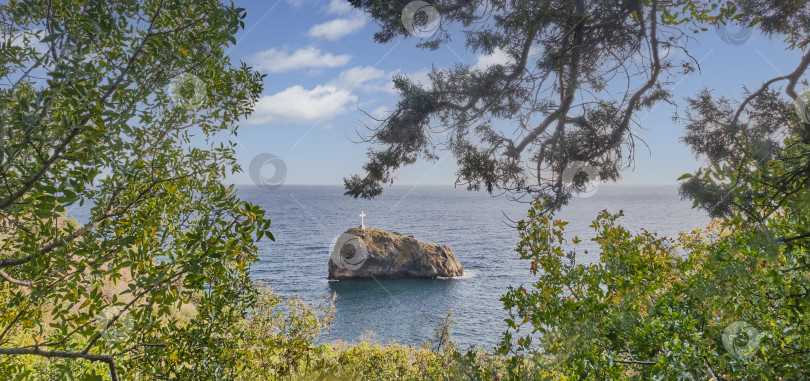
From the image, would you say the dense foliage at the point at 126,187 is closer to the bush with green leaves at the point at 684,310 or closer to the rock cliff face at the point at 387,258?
the bush with green leaves at the point at 684,310

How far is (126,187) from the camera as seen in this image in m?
2.66

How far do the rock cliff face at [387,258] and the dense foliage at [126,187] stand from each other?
31.7 meters

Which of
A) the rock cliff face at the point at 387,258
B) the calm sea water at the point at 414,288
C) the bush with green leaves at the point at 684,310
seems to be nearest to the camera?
the bush with green leaves at the point at 684,310

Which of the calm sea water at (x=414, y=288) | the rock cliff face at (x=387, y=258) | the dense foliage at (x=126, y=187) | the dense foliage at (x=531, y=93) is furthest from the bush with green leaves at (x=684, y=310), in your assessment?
the rock cliff face at (x=387, y=258)

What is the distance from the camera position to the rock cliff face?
114 ft

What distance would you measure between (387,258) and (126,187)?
108 feet

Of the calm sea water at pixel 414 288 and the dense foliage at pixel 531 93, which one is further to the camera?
the calm sea water at pixel 414 288

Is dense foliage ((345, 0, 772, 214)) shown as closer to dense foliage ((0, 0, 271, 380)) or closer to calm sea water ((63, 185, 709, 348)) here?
dense foliage ((0, 0, 271, 380))

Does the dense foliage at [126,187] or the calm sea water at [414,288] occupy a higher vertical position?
the dense foliage at [126,187]

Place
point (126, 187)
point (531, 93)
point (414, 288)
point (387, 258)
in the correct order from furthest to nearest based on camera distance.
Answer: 1. point (387, 258)
2. point (414, 288)
3. point (531, 93)
4. point (126, 187)

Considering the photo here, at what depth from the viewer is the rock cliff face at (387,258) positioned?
34719mm

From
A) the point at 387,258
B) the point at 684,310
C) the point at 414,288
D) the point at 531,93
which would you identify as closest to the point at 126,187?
the point at 684,310

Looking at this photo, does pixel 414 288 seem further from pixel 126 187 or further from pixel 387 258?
pixel 126 187

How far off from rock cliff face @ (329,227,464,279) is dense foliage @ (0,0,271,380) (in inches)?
1247
